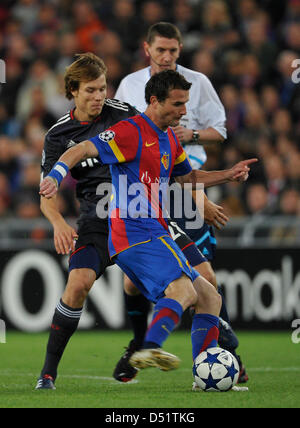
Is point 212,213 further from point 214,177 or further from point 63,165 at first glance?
point 63,165

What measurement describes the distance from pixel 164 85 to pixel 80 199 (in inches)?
51.8

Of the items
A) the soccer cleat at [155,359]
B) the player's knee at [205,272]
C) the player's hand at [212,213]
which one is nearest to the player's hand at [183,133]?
the player's hand at [212,213]

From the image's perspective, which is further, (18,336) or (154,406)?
(18,336)

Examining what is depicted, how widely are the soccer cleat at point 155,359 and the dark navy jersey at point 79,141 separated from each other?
165 centimetres

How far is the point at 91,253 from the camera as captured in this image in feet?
20.7

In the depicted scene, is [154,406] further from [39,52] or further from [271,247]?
[39,52]

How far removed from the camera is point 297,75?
1297cm

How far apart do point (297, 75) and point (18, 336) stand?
18.0 ft

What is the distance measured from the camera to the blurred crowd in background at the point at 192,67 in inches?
476

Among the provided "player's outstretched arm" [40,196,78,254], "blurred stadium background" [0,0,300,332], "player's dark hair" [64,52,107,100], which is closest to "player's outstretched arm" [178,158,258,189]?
"player's outstretched arm" [40,196,78,254]

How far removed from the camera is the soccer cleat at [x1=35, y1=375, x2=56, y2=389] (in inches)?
241

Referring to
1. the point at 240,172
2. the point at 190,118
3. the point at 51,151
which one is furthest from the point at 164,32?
the point at 240,172

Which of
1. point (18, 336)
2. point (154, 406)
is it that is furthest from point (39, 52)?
point (154, 406)

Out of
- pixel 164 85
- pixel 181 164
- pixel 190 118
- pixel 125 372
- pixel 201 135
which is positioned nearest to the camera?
pixel 164 85
